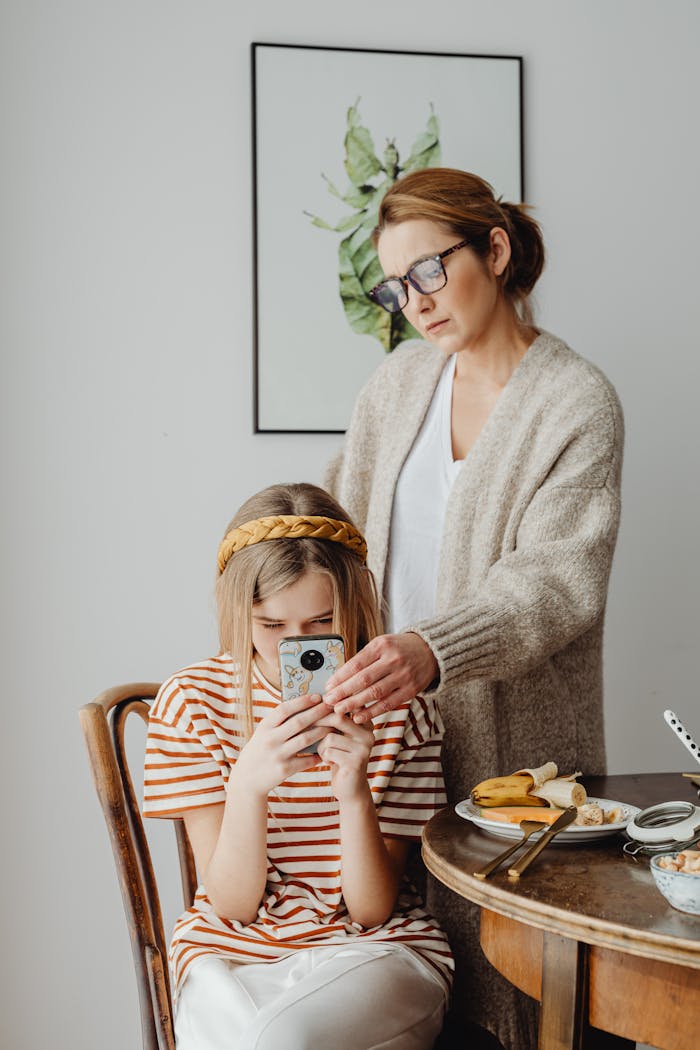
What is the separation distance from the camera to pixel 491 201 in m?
1.54

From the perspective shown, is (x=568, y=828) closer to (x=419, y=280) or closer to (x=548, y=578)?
(x=548, y=578)

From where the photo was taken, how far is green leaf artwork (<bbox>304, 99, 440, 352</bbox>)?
2.04 meters

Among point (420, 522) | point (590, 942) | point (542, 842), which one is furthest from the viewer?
point (420, 522)

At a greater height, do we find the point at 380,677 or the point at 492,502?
the point at 492,502

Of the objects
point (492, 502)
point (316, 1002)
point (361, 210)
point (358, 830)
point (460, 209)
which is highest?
point (361, 210)

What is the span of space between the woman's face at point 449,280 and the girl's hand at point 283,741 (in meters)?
0.63

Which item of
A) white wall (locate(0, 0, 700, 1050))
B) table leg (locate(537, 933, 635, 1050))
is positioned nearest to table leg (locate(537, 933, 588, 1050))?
table leg (locate(537, 933, 635, 1050))

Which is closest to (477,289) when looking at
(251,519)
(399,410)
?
(399,410)

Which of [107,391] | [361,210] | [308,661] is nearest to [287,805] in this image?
[308,661]

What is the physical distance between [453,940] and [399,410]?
0.80m

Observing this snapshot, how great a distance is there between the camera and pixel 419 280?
1.51 m

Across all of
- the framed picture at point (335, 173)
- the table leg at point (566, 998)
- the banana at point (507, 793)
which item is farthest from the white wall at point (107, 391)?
the table leg at point (566, 998)

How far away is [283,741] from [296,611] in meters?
0.18

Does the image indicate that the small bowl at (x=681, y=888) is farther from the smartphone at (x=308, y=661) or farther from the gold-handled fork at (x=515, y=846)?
the smartphone at (x=308, y=661)
